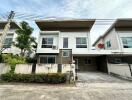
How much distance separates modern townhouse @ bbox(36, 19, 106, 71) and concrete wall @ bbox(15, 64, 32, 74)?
4.92 meters

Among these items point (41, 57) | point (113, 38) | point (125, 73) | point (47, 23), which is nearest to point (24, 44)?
point (41, 57)

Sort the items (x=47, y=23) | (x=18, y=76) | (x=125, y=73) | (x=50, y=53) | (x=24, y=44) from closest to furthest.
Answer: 1. (x=18, y=76)
2. (x=125, y=73)
3. (x=24, y=44)
4. (x=50, y=53)
5. (x=47, y=23)

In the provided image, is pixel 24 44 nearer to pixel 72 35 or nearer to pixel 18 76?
pixel 18 76

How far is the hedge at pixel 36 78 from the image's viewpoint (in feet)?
31.1

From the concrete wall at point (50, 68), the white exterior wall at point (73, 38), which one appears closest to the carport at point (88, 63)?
the white exterior wall at point (73, 38)

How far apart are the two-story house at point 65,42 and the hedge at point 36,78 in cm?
616

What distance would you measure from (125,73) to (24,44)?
13164 millimetres

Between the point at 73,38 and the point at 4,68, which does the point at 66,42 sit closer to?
the point at 73,38

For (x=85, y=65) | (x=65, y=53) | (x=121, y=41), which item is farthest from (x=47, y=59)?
(x=121, y=41)

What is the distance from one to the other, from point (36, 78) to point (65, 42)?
9.21 metres

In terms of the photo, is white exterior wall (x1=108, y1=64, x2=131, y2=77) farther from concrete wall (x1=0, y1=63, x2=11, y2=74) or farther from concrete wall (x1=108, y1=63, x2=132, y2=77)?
concrete wall (x1=0, y1=63, x2=11, y2=74)

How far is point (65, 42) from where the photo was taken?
692 inches

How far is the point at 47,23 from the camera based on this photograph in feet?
58.0

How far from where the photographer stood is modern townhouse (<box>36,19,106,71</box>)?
1603 centimetres
